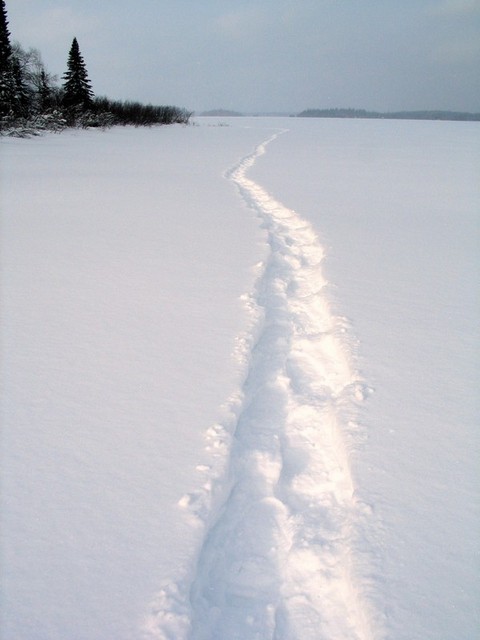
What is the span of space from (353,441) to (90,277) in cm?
283

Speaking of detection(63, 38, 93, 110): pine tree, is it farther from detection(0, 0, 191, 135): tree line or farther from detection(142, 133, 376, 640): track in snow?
detection(142, 133, 376, 640): track in snow

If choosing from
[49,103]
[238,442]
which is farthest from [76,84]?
[238,442]

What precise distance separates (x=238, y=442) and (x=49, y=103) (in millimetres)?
32778

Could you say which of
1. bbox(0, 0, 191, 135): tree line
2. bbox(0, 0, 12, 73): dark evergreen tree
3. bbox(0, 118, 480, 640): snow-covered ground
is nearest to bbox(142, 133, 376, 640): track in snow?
bbox(0, 118, 480, 640): snow-covered ground

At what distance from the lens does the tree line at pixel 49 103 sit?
21469mm

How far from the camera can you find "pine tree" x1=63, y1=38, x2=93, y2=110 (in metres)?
28.2

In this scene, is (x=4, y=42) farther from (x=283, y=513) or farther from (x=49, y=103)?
(x=283, y=513)

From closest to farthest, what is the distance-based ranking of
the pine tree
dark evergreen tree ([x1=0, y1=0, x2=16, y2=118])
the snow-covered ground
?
the snow-covered ground, dark evergreen tree ([x1=0, y1=0, x2=16, y2=118]), the pine tree

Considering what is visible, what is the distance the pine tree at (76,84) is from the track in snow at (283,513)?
30.4 metres

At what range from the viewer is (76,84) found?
28516mm

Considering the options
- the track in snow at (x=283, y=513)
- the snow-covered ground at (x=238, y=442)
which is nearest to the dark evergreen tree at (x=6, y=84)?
A: the snow-covered ground at (x=238, y=442)

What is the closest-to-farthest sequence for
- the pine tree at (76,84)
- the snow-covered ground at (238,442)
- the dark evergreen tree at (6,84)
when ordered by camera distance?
1. the snow-covered ground at (238,442)
2. the dark evergreen tree at (6,84)
3. the pine tree at (76,84)

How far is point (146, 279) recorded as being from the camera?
401 cm

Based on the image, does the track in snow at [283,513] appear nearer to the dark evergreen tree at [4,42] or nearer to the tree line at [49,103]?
the tree line at [49,103]
